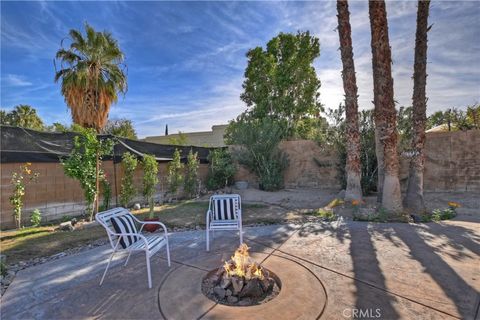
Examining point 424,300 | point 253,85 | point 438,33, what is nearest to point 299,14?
point 438,33

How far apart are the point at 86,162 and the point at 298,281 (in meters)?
5.08

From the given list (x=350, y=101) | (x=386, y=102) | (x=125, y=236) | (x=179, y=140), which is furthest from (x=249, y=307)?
(x=179, y=140)

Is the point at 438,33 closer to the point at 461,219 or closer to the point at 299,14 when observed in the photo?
the point at 299,14

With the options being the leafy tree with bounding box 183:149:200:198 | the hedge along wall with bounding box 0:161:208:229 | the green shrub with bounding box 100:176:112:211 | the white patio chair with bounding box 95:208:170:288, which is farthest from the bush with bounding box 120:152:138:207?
the white patio chair with bounding box 95:208:170:288

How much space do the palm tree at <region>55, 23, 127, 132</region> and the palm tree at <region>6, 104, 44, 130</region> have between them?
37.7ft

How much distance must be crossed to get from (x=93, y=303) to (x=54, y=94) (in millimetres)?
10174

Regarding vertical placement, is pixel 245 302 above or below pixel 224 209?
below

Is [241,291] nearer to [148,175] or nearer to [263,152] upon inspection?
[148,175]

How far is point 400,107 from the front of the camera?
7.64 m

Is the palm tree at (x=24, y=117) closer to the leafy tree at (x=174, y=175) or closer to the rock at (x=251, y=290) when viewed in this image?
the leafy tree at (x=174, y=175)

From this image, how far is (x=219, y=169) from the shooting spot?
1041cm

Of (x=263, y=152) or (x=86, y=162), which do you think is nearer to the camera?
(x=86, y=162)

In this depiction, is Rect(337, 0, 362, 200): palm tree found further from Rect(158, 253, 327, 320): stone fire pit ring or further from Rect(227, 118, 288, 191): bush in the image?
Rect(158, 253, 327, 320): stone fire pit ring

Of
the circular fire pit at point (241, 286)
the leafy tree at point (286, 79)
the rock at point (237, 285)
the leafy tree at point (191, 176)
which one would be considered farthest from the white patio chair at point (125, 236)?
the leafy tree at point (286, 79)
